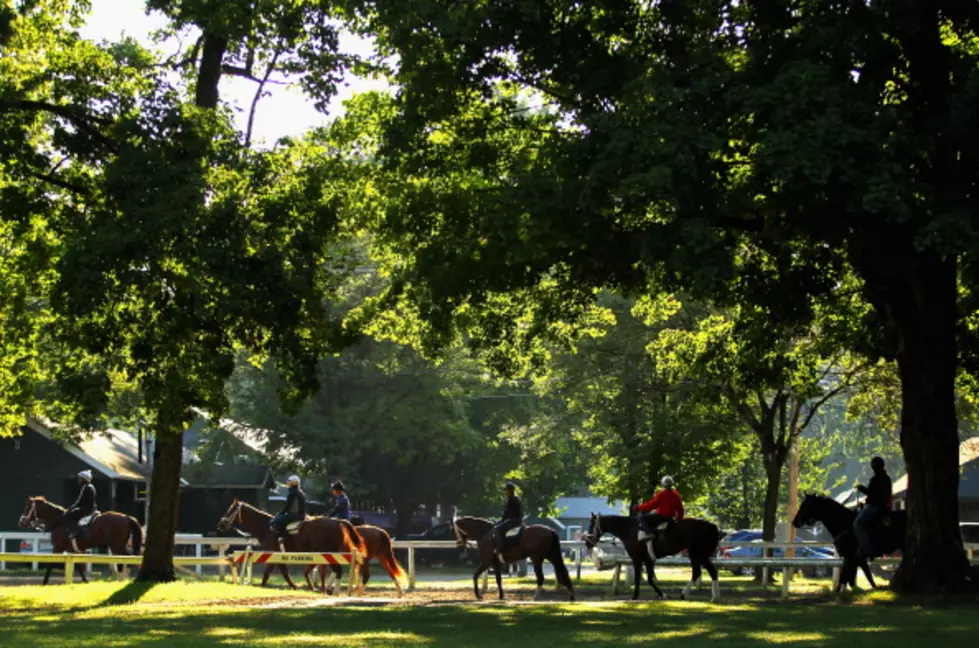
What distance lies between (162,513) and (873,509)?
13270 mm

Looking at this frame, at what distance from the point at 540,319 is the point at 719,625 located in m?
9.48

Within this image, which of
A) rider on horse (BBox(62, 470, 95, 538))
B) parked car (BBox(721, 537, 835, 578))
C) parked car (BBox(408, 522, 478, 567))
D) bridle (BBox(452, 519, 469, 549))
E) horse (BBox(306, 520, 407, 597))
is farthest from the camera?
parked car (BBox(408, 522, 478, 567))

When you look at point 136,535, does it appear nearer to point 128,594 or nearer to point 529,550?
point 128,594

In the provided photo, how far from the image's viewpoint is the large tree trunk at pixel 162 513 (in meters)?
28.2

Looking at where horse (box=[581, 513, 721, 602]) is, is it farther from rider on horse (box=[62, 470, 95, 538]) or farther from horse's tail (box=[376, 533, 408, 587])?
rider on horse (box=[62, 470, 95, 538])

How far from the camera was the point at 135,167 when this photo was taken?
23.0m

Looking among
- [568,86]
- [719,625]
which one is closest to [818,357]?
[568,86]

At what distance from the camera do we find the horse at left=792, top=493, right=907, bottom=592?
27156mm

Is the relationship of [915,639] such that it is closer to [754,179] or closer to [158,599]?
[754,179]

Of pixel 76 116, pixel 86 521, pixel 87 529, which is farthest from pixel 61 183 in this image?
pixel 87 529

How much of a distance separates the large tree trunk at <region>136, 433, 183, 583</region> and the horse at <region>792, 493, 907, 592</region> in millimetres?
11873

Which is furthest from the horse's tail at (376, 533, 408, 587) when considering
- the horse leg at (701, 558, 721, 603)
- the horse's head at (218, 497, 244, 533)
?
the horse leg at (701, 558, 721, 603)

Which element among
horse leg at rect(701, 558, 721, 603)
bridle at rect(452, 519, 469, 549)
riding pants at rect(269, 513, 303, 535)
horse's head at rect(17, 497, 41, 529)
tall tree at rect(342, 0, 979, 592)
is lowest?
horse leg at rect(701, 558, 721, 603)

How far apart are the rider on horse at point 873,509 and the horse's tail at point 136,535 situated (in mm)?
17888
